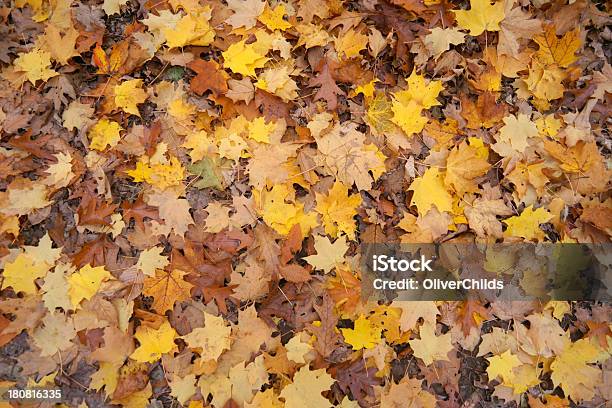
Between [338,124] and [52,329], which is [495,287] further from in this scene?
[52,329]

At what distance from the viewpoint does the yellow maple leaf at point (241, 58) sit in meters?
2.25

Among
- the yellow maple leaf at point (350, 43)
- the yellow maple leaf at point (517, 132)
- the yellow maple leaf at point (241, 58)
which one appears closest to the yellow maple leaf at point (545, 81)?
the yellow maple leaf at point (517, 132)

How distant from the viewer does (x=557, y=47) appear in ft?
7.44

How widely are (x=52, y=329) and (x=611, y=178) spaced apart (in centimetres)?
257

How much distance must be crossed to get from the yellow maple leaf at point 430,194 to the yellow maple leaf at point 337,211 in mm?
288

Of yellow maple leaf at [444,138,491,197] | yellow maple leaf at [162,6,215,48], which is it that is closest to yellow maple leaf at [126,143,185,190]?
yellow maple leaf at [162,6,215,48]

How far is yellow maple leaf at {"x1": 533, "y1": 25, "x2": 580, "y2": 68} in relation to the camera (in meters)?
2.26

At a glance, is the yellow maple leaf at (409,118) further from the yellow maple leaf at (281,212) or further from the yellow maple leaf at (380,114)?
the yellow maple leaf at (281,212)

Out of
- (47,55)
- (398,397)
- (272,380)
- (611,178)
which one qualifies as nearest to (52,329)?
(272,380)

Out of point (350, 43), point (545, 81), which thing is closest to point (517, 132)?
point (545, 81)

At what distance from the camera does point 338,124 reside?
7.39ft

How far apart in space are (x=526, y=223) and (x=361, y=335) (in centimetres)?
90

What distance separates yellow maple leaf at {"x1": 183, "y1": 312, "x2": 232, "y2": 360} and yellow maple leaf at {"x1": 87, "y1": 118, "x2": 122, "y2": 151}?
2.95 ft

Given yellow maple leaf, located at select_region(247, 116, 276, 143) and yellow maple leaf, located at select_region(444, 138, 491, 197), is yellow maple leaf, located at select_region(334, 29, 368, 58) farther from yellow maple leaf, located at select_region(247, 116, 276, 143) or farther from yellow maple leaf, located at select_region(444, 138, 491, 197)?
yellow maple leaf, located at select_region(444, 138, 491, 197)
